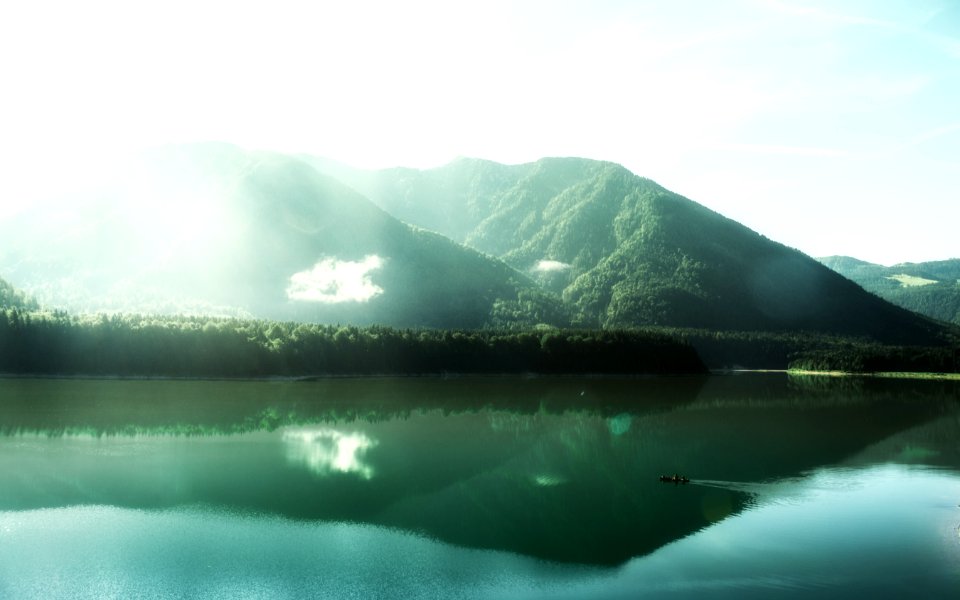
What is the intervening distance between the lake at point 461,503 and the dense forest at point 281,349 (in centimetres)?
4440

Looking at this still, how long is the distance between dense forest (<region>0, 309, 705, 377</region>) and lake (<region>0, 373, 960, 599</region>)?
44401 millimetres

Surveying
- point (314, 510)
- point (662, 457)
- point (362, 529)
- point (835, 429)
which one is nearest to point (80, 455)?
point (314, 510)

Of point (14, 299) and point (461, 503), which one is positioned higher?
point (14, 299)

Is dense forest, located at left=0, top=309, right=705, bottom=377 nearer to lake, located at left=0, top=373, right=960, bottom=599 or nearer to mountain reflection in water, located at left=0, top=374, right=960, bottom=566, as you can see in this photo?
mountain reflection in water, located at left=0, top=374, right=960, bottom=566

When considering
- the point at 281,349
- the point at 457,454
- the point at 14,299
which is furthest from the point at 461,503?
the point at 14,299

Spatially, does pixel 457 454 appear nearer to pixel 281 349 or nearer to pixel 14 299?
pixel 281 349

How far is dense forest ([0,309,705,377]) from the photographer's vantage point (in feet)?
472

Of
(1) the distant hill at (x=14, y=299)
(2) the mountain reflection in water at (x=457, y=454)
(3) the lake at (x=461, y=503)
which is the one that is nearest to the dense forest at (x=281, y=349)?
(2) the mountain reflection in water at (x=457, y=454)

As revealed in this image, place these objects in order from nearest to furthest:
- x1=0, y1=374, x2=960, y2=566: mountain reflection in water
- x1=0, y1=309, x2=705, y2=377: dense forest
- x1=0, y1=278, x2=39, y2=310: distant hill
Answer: x1=0, y1=374, x2=960, y2=566: mountain reflection in water
x1=0, y1=309, x2=705, y2=377: dense forest
x1=0, y1=278, x2=39, y2=310: distant hill

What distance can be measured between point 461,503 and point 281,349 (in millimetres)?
113149

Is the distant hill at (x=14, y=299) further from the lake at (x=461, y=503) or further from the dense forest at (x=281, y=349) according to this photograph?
the lake at (x=461, y=503)

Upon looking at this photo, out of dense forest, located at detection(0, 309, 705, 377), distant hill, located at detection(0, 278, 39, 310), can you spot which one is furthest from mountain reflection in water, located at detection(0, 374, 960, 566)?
distant hill, located at detection(0, 278, 39, 310)

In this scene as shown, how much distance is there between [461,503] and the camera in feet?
168

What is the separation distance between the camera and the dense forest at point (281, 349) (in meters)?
144
